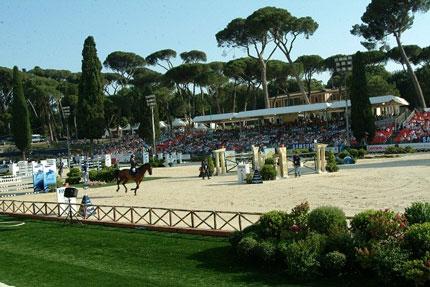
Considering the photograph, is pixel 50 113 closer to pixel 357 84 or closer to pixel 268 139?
pixel 268 139

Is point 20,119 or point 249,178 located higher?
point 20,119

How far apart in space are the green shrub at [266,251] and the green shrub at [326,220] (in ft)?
2.97

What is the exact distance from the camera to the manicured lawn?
10.4 metres

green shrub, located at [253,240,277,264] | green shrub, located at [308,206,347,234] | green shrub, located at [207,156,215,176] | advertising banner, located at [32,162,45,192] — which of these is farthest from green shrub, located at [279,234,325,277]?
advertising banner, located at [32,162,45,192]

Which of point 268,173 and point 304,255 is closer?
point 304,255

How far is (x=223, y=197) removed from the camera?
853 inches

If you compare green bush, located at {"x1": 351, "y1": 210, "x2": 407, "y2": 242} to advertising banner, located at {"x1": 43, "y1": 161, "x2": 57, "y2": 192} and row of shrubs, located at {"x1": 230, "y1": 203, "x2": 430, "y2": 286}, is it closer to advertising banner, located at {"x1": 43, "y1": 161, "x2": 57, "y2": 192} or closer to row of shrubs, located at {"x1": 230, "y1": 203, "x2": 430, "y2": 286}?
row of shrubs, located at {"x1": 230, "y1": 203, "x2": 430, "y2": 286}

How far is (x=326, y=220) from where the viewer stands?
1070cm

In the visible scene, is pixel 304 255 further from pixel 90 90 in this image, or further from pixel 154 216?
pixel 90 90

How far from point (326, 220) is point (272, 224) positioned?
1.22 metres

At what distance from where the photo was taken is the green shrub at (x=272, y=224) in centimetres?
1130

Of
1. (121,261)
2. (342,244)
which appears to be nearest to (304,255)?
(342,244)

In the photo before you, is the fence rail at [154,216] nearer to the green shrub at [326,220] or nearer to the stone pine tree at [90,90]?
the green shrub at [326,220]

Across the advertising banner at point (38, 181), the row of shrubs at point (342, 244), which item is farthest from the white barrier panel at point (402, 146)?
the row of shrubs at point (342, 244)
